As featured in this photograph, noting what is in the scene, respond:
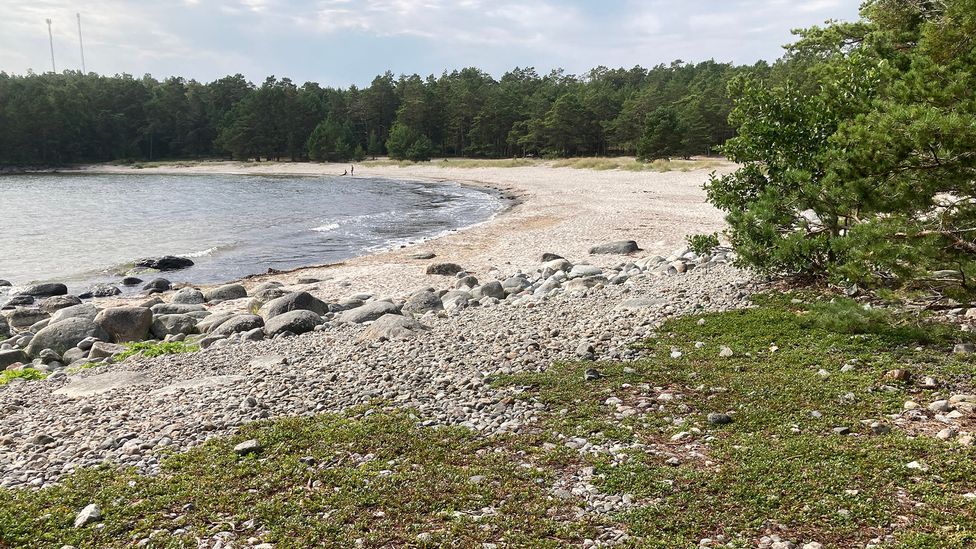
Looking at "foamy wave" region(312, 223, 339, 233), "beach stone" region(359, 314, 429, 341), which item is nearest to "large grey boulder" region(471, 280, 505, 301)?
"beach stone" region(359, 314, 429, 341)

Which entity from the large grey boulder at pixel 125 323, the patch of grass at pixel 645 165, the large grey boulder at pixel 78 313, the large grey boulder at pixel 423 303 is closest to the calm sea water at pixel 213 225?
the large grey boulder at pixel 78 313

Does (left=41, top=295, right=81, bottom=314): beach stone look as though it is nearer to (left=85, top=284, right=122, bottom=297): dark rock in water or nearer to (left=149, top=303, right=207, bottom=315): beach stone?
(left=85, top=284, right=122, bottom=297): dark rock in water

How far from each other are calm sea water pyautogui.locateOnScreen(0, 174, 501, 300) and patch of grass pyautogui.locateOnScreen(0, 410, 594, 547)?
2060 cm

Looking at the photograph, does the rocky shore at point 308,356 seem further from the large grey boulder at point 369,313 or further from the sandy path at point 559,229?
the sandy path at point 559,229

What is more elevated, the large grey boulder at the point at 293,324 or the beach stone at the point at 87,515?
the beach stone at the point at 87,515

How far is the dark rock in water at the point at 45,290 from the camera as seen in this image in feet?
75.6

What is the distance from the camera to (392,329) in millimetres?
11680

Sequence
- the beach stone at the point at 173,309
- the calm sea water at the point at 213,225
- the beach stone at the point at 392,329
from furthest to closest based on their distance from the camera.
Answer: the calm sea water at the point at 213,225 < the beach stone at the point at 173,309 < the beach stone at the point at 392,329

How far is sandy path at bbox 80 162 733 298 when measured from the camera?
23906 mm

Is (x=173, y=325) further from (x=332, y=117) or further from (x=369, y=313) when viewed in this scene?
(x=332, y=117)

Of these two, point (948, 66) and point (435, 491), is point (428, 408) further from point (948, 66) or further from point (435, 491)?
point (948, 66)

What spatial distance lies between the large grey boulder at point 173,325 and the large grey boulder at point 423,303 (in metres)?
5.43

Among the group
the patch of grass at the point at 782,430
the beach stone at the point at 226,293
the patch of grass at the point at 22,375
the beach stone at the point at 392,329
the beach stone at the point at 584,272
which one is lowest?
the beach stone at the point at 226,293

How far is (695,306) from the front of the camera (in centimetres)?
1134
